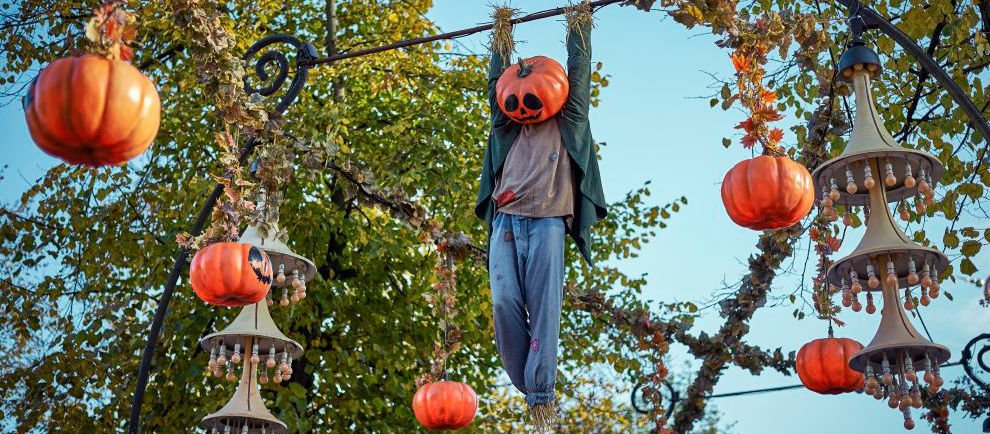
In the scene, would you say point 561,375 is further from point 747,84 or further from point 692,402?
point 747,84

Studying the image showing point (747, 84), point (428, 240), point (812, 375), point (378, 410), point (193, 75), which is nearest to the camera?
point (747, 84)

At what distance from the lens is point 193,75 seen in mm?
13781

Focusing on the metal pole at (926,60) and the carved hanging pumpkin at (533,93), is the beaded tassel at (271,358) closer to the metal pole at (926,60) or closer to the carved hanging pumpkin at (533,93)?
the carved hanging pumpkin at (533,93)

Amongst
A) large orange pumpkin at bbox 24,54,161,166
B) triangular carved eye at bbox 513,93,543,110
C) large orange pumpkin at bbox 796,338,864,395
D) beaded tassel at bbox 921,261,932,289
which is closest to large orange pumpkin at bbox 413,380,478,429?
large orange pumpkin at bbox 796,338,864,395

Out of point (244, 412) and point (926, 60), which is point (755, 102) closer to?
point (926, 60)

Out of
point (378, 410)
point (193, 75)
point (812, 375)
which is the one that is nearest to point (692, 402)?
point (812, 375)

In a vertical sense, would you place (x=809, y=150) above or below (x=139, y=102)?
above

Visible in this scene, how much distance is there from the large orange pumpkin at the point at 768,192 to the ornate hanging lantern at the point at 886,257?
13.8 inches

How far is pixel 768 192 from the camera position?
5.34 m

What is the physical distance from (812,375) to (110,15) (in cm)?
420

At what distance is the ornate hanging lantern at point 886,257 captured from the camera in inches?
220

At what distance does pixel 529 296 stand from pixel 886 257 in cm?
183

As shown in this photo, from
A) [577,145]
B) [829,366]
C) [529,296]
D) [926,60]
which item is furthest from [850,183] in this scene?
[529,296]

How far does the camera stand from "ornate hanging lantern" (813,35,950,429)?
18.4 feet
